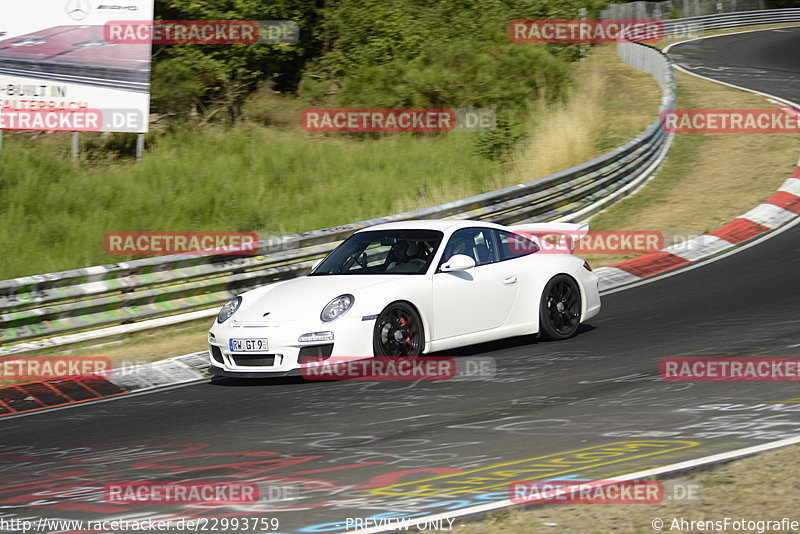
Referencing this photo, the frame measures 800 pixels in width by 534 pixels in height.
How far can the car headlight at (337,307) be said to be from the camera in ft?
28.5

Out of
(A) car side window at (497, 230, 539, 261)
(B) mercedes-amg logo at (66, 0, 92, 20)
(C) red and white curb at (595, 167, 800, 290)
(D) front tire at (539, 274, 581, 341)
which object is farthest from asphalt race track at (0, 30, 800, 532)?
(B) mercedes-amg logo at (66, 0, 92, 20)

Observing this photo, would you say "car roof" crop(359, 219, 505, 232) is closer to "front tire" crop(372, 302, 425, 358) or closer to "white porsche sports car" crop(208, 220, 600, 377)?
"white porsche sports car" crop(208, 220, 600, 377)

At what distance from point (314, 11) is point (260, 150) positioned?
9680mm

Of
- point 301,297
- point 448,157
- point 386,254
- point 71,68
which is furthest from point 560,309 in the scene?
point 71,68

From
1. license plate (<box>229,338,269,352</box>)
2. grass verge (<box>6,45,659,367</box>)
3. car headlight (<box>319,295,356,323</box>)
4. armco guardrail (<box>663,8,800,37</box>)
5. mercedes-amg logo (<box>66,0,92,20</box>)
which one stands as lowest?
license plate (<box>229,338,269,352</box>)

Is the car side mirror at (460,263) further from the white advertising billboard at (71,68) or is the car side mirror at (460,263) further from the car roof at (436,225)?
the white advertising billboard at (71,68)

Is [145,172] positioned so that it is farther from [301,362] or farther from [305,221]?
[301,362]

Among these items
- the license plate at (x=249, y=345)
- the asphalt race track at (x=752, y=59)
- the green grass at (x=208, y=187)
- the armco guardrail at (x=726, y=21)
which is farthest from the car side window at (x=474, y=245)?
the armco guardrail at (x=726, y=21)

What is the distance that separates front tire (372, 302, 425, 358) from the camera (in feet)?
28.8

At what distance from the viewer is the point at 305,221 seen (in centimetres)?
1650

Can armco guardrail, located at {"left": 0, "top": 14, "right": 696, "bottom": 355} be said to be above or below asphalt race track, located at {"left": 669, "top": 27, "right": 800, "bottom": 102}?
below

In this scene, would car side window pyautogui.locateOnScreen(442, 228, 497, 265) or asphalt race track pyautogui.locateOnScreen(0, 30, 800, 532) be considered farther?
car side window pyautogui.locateOnScreen(442, 228, 497, 265)

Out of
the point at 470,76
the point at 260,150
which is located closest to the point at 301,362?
the point at 260,150

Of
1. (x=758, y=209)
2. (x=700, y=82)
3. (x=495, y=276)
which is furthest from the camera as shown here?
(x=700, y=82)
